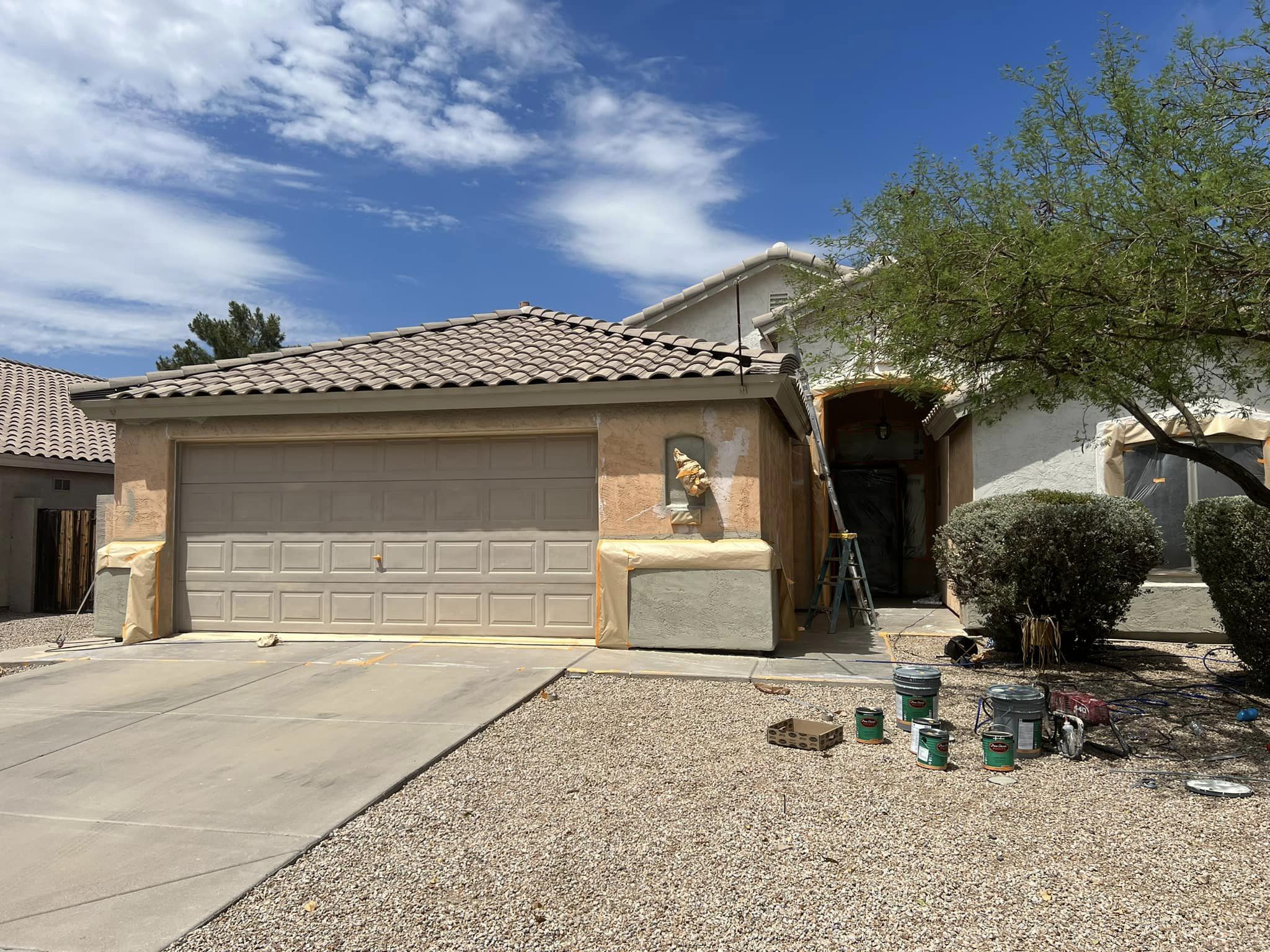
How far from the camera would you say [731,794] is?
5074 millimetres

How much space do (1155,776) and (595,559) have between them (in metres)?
5.76

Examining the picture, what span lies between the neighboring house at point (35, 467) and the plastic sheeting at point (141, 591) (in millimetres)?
5650

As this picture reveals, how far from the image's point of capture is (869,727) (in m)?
6.15

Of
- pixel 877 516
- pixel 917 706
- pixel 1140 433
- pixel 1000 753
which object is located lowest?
pixel 1000 753

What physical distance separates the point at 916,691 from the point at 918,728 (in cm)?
56

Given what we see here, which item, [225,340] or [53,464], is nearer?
[53,464]

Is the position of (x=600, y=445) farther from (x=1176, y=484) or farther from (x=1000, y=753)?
(x=1176, y=484)

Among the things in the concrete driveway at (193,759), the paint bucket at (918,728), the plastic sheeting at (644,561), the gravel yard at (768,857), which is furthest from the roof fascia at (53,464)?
the paint bucket at (918,728)

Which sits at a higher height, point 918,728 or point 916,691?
point 916,691

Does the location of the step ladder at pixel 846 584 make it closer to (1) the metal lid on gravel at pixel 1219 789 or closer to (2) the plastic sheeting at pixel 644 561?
(2) the plastic sheeting at pixel 644 561

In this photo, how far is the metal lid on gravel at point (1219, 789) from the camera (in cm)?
508

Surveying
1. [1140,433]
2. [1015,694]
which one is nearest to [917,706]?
[1015,694]

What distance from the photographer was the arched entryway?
667 inches

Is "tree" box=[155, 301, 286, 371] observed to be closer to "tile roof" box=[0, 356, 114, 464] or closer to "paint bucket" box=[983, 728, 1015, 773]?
"tile roof" box=[0, 356, 114, 464]
